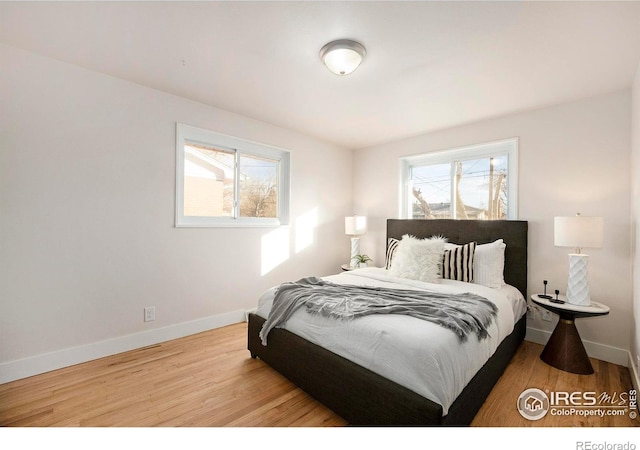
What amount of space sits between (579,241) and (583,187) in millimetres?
745

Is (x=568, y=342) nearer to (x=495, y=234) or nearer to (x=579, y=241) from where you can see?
(x=579, y=241)

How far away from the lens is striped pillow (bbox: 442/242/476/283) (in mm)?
2934

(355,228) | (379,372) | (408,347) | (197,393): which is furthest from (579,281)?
(197,393)

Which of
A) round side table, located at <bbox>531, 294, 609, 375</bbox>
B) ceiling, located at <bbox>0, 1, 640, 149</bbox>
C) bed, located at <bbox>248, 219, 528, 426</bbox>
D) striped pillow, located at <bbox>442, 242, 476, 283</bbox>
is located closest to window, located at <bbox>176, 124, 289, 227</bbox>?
ceiling, located at <bbox>0, 1, 640, 149</bbox>

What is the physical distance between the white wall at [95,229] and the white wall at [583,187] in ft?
10.2

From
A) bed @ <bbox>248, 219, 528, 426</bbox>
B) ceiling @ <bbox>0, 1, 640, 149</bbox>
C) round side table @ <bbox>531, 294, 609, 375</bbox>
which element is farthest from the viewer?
round side table @ <bbox>531, 294, 609, 375</bbox>

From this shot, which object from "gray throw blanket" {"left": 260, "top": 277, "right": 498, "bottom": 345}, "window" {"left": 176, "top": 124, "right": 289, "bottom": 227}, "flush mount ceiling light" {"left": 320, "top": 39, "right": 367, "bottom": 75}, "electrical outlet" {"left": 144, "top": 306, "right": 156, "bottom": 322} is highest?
"flush mount ceiling light" {"left": 320, "top": 39, "right": 367, "bottom": 75}

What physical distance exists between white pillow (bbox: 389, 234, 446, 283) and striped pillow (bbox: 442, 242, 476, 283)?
11 centimetres

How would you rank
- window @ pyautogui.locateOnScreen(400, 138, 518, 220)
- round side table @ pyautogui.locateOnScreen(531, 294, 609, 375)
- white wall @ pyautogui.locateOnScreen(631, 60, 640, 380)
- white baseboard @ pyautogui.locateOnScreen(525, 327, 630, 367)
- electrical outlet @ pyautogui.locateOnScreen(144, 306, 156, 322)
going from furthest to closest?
window @ pyautogui.locateOnScreen(400, 138, 518, 220) → electrical outlet @ pyautogui.locateOnScreen(144, 306, 156, 322) → white baseboard @ pyautogui.locateOnScreen(525, 327, 630, 367) → round side table @ pyautogui.locateOnScreen(531, 294, 609, 375) → white wall @ pyautogui.locateOnScreen(631, 60, 640, 380)

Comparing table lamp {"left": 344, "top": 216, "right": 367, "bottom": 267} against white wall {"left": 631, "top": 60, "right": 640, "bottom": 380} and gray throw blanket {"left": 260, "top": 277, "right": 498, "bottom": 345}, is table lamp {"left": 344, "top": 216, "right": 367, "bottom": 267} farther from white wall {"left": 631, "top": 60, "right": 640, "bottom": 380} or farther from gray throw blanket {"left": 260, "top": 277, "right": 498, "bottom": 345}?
white wall {"left": 631, "top": 60, "right": 640, "bottom": 380}

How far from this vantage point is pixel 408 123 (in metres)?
3.52

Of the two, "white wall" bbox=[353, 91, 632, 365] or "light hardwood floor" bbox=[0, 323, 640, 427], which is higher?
"white wall" bbox=[353, 91, 632, 365]

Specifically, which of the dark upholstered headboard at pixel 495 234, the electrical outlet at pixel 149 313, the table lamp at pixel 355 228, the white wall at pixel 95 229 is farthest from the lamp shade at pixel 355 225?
the electrical outlet at pixel 149 313
